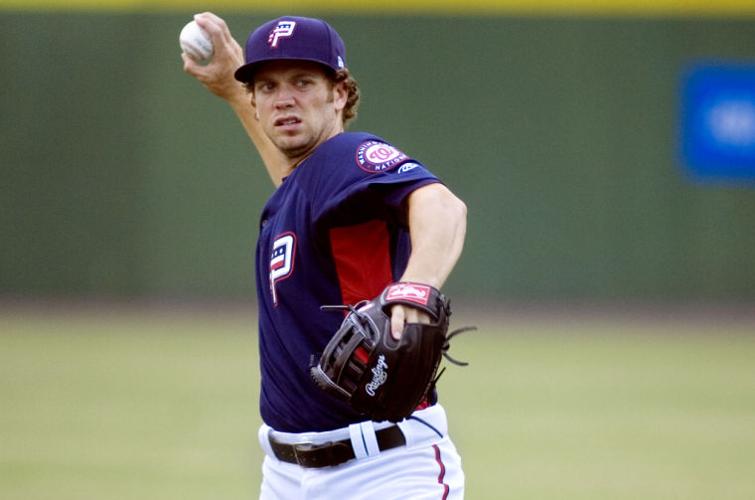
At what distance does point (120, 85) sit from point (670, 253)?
682cm

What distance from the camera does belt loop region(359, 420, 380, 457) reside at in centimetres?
311

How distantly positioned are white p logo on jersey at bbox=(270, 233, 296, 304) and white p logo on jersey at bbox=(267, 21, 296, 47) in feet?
1.64

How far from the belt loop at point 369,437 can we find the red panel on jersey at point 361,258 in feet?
1.04

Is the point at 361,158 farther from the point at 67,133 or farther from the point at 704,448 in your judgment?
the point at 67,133

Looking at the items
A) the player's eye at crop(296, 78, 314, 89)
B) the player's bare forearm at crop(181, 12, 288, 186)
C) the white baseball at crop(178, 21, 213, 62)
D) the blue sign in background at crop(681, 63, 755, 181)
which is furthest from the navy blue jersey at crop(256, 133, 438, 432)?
the blue sign in background at crop(681, 63, 755, 181)

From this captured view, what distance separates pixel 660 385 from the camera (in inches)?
388

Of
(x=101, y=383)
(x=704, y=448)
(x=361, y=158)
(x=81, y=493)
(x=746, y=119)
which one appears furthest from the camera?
(x=746, y=119)

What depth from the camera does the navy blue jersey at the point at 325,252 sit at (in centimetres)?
293

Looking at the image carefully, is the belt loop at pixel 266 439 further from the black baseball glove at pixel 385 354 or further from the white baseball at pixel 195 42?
the white baseball at pixel 195 42

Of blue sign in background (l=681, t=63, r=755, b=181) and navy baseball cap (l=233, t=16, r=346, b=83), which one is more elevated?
navy baseball cap (l=233, t=16, r=346, b=83)

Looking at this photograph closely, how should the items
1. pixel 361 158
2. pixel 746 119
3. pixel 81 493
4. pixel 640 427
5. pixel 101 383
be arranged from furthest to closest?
pixel 746 119 → pixel 101 383 → pixel 640 427 → pixel 81 493 → pixel 361 158

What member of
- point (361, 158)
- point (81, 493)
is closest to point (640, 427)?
point (81, 493)

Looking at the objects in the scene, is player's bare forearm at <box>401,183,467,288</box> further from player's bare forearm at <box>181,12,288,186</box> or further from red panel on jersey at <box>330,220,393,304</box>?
player's bare forearm at <box>181,12,288,186</box>

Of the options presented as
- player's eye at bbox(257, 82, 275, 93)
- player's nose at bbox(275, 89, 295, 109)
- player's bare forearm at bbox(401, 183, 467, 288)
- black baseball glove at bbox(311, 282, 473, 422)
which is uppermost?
player's eye at bbox(257, 82, 275, 93)
